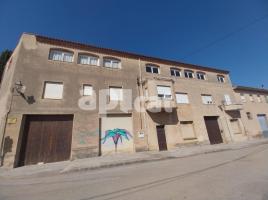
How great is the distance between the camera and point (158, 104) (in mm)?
13812

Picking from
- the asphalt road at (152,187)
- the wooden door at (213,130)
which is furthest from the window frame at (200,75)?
the asphalt road at (152,187)

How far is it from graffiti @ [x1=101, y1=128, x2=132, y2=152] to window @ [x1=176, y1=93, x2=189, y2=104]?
705 centimetres

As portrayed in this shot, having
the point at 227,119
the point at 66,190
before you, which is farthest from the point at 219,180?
the point at 227,119

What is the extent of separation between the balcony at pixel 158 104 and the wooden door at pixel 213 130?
237 inches

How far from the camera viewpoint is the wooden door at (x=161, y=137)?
1389 cm

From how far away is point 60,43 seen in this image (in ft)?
41.9

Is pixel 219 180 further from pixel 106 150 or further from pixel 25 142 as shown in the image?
pixel 25 142

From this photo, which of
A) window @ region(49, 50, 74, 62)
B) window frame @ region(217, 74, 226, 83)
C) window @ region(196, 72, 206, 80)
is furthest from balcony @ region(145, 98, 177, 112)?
window frame @ region(217, 74, 226, 83)

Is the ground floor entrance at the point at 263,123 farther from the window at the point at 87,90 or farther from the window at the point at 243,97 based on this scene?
the window at the point at 87,90

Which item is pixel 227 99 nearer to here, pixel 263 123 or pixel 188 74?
pixel 188 74

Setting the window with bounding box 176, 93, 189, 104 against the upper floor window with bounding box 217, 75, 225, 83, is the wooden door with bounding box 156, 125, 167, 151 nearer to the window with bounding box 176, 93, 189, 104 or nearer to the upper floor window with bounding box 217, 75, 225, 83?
the window with bounding box 176, 93, 189, 104

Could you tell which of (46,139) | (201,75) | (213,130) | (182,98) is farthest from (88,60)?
(213,130)

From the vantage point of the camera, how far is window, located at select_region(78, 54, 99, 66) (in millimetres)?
13430

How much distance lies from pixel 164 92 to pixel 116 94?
16.6ft
